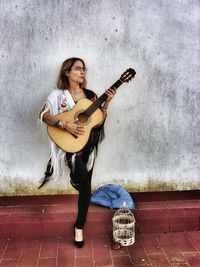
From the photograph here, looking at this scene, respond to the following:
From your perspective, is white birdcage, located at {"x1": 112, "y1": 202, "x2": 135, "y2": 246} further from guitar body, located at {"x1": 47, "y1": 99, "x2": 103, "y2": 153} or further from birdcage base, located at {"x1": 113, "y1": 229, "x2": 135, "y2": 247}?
guitar body, located at {"x1": 47, "y1": 99, "x2": 103, "y2": 153}

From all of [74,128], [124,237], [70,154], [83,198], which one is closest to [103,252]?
[124,237]

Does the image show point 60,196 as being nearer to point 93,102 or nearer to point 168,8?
point 93,102

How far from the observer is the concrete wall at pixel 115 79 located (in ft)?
13.7

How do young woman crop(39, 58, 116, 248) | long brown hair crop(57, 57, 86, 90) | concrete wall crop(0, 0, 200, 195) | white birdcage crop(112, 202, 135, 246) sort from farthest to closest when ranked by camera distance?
concrete wall crop(0, 0, 200, 195)
white birdcage crop(112, 202, 135, 246)
long brown hair crop(57, 57, 86, 90)
young woman crop(39, 58, 116, 248)

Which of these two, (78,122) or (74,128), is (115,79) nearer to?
(78,122)

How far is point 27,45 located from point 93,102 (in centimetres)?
129

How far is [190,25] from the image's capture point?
14.3 feet

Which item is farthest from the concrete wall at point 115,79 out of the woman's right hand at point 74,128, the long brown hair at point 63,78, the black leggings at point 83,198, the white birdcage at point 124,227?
the woman's right hand at point 74,128

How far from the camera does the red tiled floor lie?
3508 mm

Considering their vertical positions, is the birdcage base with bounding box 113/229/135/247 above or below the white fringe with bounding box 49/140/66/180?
below

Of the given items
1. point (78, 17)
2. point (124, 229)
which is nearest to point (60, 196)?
point (124, 229)

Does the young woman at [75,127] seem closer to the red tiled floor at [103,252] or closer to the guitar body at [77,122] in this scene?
the guitar body at [77,122]

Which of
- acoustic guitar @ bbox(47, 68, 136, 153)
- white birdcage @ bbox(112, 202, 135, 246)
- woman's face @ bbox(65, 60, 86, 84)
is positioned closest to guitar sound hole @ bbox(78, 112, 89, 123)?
acoustic guitar @ bbox(47, 68, 136, 153)

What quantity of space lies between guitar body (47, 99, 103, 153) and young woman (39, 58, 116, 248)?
6 centimetres
